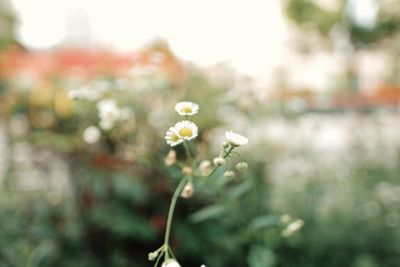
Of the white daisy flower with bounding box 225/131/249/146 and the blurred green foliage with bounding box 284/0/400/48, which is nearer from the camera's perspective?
the white daisy flower with bounding box 225/131/249/146

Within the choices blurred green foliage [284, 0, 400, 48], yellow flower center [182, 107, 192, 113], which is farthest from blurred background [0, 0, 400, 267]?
blurred green foliage [284, 0, 400, 48]

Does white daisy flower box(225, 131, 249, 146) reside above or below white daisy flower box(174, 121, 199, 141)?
below

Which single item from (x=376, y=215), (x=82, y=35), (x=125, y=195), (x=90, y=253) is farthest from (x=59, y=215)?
(x=82, y=35)

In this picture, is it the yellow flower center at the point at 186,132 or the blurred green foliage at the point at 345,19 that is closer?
the yellow flower center at the point at 186,132

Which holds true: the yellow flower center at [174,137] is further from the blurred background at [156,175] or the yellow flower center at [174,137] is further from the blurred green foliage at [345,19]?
the blurred green foliage at [345,19]

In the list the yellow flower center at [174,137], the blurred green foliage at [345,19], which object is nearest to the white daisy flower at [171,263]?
the yellow flower center at [174,137]

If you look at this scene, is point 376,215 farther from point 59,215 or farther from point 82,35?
point 82,35

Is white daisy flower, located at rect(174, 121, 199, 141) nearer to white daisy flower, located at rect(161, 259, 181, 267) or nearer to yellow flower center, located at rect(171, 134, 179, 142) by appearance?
yellow flower center, located at rect(171, 134, 179, 142)

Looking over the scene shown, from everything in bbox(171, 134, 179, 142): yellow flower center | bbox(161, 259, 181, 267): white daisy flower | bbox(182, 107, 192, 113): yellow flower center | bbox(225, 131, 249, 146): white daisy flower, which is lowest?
bbox(161, 259, 181, 267): white daisy flower

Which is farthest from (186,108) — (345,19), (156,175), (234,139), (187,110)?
(345,19)

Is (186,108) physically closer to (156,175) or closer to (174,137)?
(174,137)

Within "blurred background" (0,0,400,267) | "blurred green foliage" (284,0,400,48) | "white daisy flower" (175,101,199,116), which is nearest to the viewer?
"white daisy flower" (175,101,199,116)
